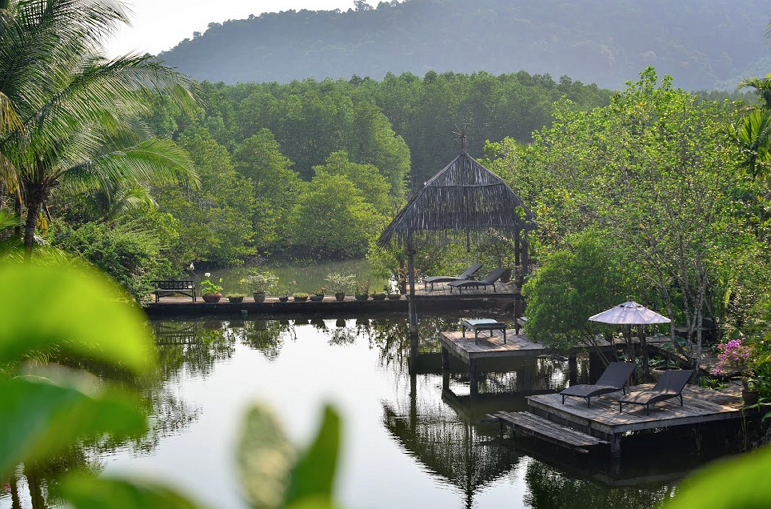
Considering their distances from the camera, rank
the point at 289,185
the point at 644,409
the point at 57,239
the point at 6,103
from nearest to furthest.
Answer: the point at 6,103 → the point at 644,409 → the point at 57,239 → the point at 289,185

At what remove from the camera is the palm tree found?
11203mm

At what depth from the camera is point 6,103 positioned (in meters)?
9.70

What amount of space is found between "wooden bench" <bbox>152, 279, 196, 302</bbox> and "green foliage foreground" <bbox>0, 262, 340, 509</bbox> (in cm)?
2535

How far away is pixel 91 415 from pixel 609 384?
43.6 feet

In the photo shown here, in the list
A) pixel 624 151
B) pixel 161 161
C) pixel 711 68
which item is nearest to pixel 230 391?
pixel 161 161

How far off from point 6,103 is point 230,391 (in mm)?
8743

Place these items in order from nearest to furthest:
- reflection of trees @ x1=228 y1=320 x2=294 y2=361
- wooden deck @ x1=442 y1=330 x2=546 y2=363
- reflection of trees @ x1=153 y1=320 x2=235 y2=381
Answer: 1. wooden deck @ x1=442 y1=330 x2=546 y2=363
2. reflection of trees @ x1=153 y1=320 x2=235 y2=381
3. reflection of trees @ x1=228 y1=320 x2=294 y2=361

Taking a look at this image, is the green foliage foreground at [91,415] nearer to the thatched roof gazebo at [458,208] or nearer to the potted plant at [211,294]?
the thatched roof gazebo at [458,208]

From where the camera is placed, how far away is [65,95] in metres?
11.4

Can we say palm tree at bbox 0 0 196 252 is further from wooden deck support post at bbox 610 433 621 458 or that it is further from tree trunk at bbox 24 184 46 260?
wooden deck support post at bbox 610 433 621 458

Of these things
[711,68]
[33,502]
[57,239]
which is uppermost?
[711,68]

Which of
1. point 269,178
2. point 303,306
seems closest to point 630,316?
point 303,306

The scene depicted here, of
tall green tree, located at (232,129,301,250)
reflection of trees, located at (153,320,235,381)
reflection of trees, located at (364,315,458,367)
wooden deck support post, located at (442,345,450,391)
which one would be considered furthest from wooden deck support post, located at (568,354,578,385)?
tall green tree, located at (232,129,301,250)

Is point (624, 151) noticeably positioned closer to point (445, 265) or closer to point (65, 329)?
point (445, 265)
